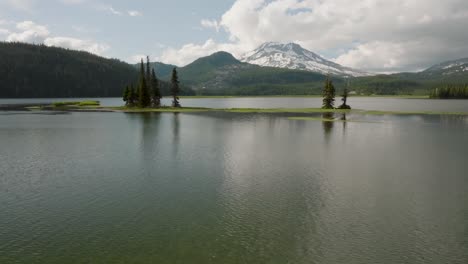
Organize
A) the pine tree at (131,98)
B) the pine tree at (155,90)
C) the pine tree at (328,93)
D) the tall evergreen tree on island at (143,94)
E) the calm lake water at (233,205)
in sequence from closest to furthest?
the calm lake water at (233,205), the tall evergreen tree on island at (143,94), the pine tree at (328,93), the pine tree at (155,90), the pine tree at (131,98)

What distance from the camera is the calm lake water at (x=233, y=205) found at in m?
19.7

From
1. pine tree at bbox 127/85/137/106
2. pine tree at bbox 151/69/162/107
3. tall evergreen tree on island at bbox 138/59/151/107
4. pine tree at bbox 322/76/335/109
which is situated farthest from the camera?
pine tree at bbox 127/85/137/106

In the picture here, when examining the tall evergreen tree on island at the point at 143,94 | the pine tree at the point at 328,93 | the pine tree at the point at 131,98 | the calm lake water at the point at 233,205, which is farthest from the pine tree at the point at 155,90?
the calm lake water at the point at 233,205

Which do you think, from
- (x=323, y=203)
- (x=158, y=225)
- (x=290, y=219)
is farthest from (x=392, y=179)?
(x=158, y=225)

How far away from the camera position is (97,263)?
18.0 metres

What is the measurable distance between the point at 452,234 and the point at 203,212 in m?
17.0

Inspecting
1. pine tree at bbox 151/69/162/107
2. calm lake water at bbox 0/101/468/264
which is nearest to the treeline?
pine tree at bbox 151/69/162/107

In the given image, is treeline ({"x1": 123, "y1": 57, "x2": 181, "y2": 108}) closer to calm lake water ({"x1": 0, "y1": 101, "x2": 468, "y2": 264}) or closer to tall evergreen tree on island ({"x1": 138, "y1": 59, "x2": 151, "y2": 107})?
tall evergreen tree on island ({"x1": 138, "y1": 59, "x2": 151, "y2": 107})

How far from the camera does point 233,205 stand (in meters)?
27.2

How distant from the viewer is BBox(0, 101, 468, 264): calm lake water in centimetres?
1969

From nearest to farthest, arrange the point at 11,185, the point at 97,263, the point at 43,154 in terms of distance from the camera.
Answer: the point at 97,263
the point at 11,185
the point at 43,154

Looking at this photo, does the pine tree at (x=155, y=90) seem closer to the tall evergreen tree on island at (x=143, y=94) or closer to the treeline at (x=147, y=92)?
the treeline at (x=147, y=92)

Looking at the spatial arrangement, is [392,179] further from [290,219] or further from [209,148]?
[209,148]

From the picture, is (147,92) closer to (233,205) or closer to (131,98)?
(131,98)
